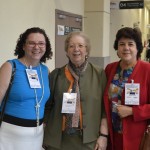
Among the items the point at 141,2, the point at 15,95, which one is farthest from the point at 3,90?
the point at 141,2

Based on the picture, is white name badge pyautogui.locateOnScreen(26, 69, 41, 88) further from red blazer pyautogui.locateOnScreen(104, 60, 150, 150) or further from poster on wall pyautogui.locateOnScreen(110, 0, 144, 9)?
poster on wall pyautogui.locateOnScreen(110, 0, 144, 9)

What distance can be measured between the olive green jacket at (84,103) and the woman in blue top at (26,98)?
0.37ft

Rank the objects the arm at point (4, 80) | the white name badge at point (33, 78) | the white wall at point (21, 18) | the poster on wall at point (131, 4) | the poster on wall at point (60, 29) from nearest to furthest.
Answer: the arm at point (4, 80) → the white name badge at point (33, 78) → the white wall at point (21, 18) → the poster on wall at point (60, 29) → the poster on wall at point (131, 4)

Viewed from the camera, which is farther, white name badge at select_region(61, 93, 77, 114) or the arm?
white name badge at select_region(61, 93, 77, 114)

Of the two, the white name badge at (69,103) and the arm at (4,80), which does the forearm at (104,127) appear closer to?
the white name badge at (69,103)

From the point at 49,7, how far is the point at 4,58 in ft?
6.54

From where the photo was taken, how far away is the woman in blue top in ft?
7.29

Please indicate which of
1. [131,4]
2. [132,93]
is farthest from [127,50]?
[131,4]

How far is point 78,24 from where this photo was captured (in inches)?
294

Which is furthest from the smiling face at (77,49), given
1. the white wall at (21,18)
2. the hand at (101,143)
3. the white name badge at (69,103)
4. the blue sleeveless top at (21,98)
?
the white wall at (21,18)

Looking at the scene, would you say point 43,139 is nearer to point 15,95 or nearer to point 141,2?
point 15,95

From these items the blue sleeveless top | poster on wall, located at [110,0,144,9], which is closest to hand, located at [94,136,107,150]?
the blue sleeveless top

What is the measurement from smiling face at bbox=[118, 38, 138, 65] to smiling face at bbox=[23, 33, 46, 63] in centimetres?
63

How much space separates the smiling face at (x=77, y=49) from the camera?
2.40 meters
